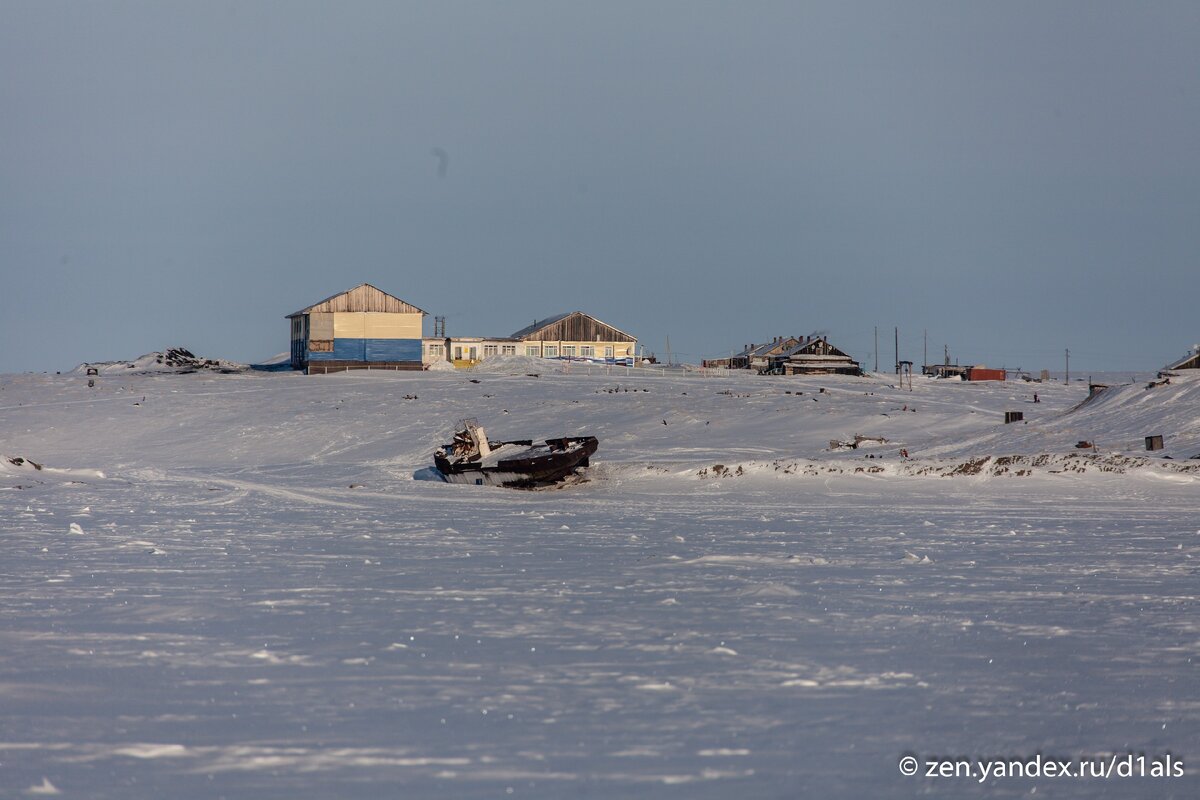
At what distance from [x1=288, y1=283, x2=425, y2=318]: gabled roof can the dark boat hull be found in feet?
151

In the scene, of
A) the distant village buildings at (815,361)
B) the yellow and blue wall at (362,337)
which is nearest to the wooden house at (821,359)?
the distant village buildings at (815,361)

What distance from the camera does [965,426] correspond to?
44.6 metres

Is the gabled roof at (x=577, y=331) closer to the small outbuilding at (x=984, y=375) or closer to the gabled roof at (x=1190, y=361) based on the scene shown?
the small outbuilding at (x=984, y=375)

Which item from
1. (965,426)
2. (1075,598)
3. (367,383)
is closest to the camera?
(1075,598)

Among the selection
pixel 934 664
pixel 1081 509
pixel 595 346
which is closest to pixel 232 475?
pixel 1081 509

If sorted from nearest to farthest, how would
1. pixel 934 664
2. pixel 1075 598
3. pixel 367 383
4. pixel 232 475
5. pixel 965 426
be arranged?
pixel 934 664
pixel 1075 598
pixel 232 475
pixel 965 426
pixel 367 383

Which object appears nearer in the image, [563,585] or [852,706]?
[852,706]

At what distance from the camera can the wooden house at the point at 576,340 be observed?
4011 inches

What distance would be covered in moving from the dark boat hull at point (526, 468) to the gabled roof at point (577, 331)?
67.5 meters

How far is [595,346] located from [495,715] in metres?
94.9

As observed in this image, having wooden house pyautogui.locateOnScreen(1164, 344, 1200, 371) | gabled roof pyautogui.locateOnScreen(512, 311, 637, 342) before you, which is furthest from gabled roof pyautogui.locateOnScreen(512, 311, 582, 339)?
wooden house pyautogui.locateOnScreen(1164, 344, 1200, 371)

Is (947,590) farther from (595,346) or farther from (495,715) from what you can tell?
(595,346)

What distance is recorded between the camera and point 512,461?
32719 millimetres

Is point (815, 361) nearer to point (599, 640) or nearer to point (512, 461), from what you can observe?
point (512, 461)
